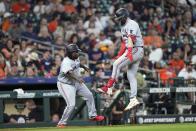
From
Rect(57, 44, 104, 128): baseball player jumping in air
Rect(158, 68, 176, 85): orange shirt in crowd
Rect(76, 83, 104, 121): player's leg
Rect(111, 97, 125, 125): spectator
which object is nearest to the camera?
Rect(57, 44, 104, 128): baseball player jumping in air

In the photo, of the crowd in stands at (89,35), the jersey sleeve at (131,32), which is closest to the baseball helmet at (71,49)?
the jersey sleeve at (131,32)

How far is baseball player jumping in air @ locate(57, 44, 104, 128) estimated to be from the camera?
16812 mm

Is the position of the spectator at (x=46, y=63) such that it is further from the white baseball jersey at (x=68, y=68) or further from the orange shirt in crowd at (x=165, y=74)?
the white baseball jersey at (x=68, y=68)

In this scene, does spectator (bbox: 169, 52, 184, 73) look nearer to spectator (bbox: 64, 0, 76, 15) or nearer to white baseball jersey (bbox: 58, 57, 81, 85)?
spectator (bbox: 64, 0, 76, 15)

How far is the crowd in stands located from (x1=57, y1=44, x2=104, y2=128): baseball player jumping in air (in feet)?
9.22

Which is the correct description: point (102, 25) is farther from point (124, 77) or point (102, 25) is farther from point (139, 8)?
point (124, 77)

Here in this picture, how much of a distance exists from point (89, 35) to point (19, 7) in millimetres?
2597

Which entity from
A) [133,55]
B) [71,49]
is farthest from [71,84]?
[133,55]

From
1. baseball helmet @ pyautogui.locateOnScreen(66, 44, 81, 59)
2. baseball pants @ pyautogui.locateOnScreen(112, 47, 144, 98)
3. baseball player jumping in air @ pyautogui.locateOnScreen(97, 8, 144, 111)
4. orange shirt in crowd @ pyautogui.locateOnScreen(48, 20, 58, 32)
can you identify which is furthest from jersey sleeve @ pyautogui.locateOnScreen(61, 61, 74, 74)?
orange shirt in crowd @ pyautogui.locateOnScreen(48, 20, 58, 32)

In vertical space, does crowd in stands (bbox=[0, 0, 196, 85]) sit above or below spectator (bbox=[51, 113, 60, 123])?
above

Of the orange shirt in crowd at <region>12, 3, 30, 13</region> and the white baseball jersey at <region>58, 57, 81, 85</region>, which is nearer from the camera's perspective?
the white baseball jersey at <region>58, 57, 81, 85</region>

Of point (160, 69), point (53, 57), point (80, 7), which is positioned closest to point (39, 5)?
point (80, 7)

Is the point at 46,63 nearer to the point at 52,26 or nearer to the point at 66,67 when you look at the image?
the point at 52,26

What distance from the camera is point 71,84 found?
1709cm
